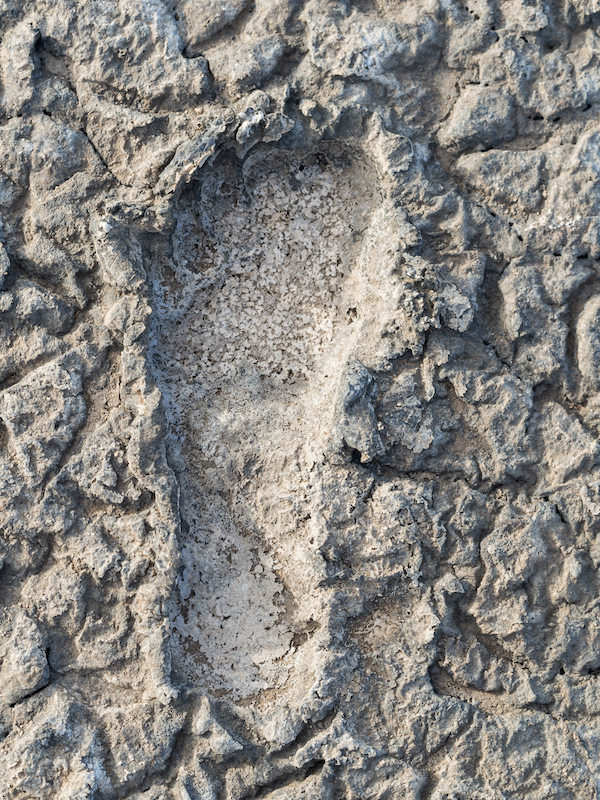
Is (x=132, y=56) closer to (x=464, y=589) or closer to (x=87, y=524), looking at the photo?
(x=87, y=524)

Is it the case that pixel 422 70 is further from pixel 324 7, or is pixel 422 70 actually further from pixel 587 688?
pixel 587 688

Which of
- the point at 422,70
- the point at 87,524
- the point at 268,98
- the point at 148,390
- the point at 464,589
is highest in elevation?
the point at 422,70

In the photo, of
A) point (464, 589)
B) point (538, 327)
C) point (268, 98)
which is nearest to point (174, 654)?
point (464, 589)

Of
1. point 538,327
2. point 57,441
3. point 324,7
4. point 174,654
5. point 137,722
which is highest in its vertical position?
point 324,7

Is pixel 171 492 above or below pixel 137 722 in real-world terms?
above

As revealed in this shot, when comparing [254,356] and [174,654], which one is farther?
[254,356]

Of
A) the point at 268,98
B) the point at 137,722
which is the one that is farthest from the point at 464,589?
the point at 268,98
